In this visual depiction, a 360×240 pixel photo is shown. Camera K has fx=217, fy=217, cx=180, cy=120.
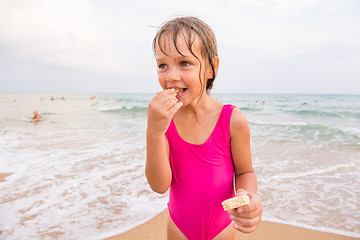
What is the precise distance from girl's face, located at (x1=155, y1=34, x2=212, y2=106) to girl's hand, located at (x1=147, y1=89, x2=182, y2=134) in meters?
0.16

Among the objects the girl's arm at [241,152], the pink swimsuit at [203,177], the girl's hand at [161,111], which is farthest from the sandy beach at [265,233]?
the girl's hand at [161,111]

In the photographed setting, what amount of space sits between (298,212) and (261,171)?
59.1 inches

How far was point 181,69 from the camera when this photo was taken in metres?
1.31

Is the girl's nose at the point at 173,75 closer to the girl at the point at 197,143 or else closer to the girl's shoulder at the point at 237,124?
the girl at the point at 197,143

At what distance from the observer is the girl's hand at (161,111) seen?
114 centimetres

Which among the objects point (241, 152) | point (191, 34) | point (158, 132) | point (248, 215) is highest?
point (191, 34)

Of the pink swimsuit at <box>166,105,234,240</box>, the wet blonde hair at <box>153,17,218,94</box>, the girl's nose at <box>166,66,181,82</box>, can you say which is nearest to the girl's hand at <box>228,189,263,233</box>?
the pink swimsuit at <box>166,105,234,240</box>

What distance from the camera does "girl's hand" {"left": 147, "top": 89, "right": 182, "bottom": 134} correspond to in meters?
1.14

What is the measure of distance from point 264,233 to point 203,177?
196 cm

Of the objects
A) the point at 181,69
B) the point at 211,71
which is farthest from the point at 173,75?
the point at 211,71

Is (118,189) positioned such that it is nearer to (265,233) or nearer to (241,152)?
(265,233)

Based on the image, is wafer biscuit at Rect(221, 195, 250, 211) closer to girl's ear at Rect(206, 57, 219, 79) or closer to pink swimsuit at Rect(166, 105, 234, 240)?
pink swimsuit at Rect(166, 105, 234, 240)

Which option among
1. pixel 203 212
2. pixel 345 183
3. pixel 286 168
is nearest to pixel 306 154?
pixel 286 168

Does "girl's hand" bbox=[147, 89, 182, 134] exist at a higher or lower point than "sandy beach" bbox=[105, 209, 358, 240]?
higher
